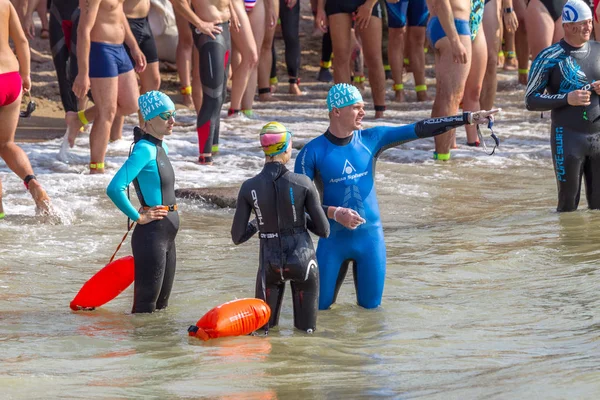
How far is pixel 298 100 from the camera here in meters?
13.9

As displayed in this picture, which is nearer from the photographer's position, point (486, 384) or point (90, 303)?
point (486, 384)

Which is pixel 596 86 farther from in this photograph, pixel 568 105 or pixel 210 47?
pixel 210 47

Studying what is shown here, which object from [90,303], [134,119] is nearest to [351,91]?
[90,303]

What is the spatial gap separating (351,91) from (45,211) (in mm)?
3211

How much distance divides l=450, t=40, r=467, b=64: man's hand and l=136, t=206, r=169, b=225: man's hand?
463 cm

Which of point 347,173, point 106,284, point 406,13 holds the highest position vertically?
point 406,13

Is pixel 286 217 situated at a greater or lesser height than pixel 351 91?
lesser

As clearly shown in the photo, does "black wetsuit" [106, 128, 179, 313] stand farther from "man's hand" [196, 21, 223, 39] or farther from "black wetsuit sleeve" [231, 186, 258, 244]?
Result: "man's hand" [196, 21, 223, 39]

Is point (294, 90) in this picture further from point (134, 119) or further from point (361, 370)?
point (361, 370)

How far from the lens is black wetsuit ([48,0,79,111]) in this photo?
9.69 meters

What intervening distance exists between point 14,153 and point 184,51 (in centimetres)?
459

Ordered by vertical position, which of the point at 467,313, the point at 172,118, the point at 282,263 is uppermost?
the point at 172,118

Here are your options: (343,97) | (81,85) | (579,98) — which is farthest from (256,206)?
(81,85)

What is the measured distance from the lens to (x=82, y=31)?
28.1ft
